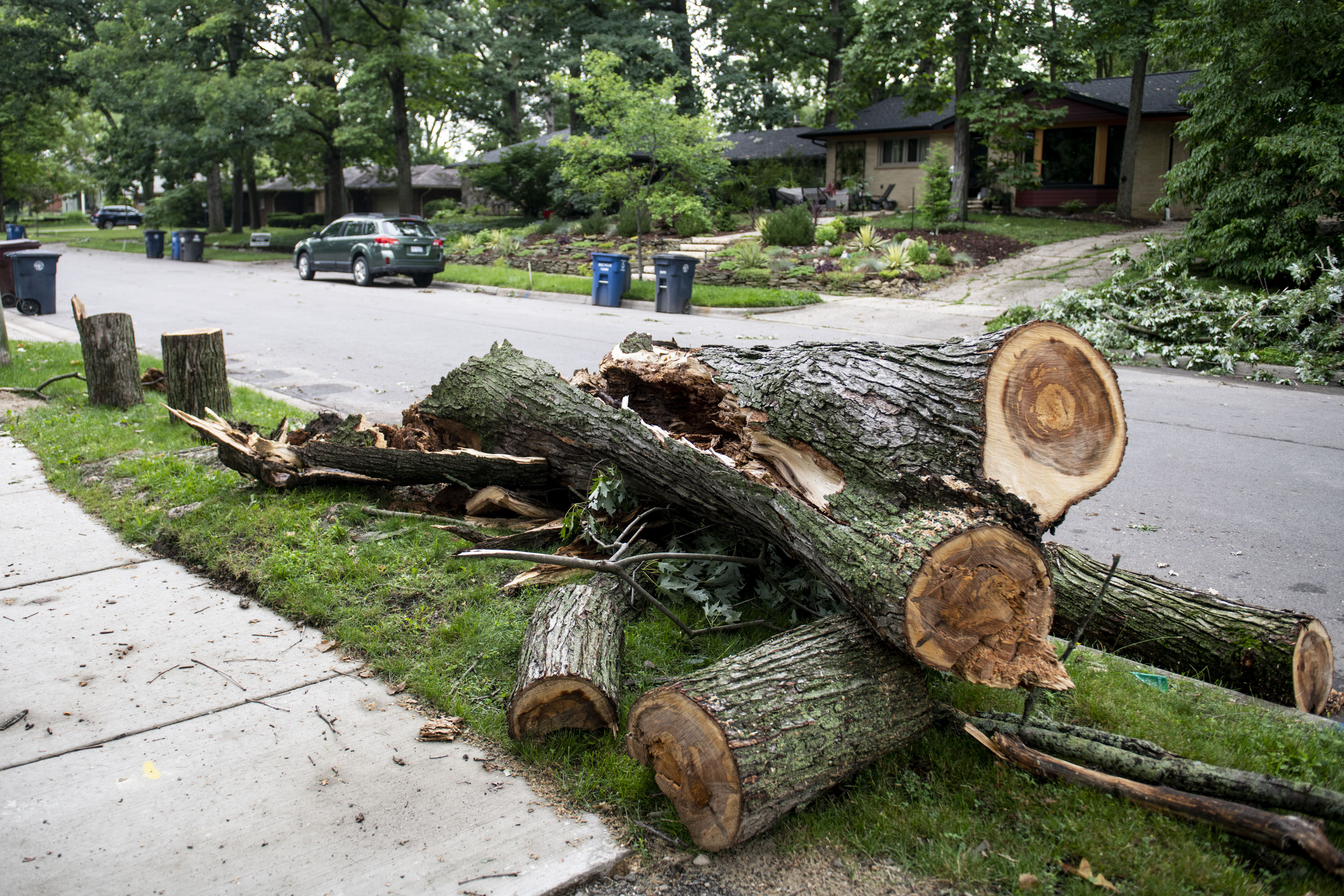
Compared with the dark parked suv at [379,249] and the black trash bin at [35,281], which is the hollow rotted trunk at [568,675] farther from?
the dark parked suv at [379,249]

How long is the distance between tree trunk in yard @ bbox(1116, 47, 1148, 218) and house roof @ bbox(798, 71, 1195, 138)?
113 cm

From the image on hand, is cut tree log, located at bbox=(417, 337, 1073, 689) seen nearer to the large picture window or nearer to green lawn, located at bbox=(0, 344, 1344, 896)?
green lawn, located at bbox=(0, 344, 1344, 896)

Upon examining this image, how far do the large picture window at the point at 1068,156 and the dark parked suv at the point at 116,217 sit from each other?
5881 cm

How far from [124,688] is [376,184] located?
175 feet

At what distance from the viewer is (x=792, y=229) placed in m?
23.6

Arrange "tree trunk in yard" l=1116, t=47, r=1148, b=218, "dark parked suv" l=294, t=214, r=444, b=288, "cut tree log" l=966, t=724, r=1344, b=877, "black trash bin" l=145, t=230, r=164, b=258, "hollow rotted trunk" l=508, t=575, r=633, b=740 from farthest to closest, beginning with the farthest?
"black trash bin" l=145, t=230, r=164, b=258, "tree trunk in yard" l=1116, t=47, r=1148, b=218, "dark parked suv" l=294, t=214, r=444, b=288, "hollow rotted trunk" l=508, t=575, r=633, b=740, "cut tree log" l=966, t=724, r=1344, b=877

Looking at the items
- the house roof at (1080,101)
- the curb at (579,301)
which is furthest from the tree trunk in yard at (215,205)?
the house roof at (1080,101)

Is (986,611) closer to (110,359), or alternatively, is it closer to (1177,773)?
(1177,773)

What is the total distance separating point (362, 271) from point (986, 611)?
22.2 m

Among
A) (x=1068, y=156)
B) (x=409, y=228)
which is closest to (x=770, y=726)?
(x=409, y=228)

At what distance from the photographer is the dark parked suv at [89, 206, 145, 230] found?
66.8m

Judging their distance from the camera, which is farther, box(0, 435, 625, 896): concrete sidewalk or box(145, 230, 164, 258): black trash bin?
box(145, 230, 164, 258): black trash bin

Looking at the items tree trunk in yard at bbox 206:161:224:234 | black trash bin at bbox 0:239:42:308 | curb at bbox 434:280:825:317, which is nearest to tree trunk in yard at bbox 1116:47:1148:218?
curb at bbox 434:280:825:317

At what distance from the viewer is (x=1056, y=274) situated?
1956cm
